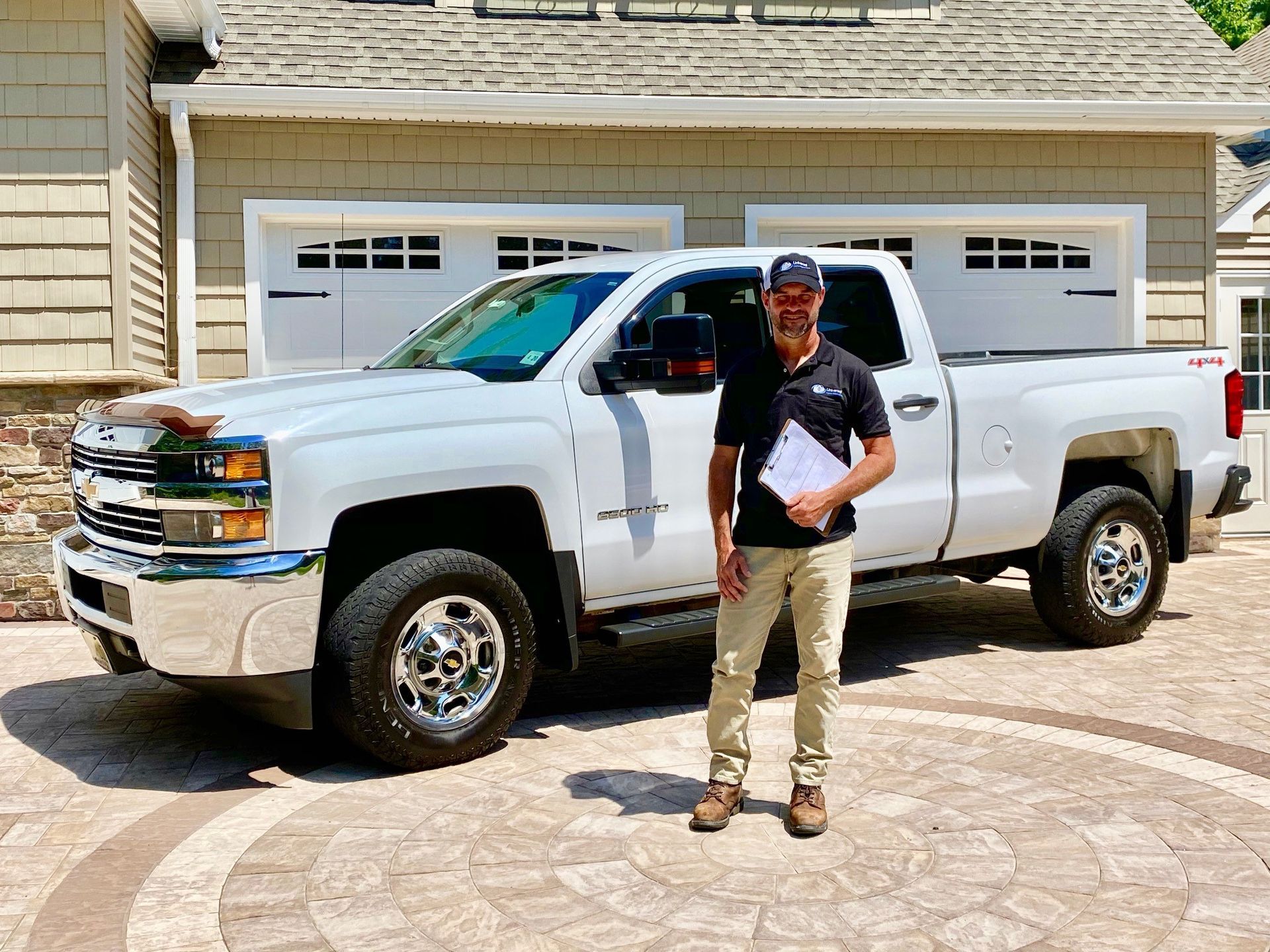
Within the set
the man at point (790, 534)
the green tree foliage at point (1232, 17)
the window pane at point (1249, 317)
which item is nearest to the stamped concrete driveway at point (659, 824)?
the man at point (790, 534)

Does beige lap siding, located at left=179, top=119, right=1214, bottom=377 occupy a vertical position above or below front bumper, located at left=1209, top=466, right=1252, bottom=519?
above

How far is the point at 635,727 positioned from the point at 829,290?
240 cm

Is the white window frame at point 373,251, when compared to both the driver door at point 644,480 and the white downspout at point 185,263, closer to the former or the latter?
the white downspout at point 185,263

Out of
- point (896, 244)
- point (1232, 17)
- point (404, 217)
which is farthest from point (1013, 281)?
point (1232, 17)

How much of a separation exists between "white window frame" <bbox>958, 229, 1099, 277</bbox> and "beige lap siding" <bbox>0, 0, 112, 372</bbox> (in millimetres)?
6819

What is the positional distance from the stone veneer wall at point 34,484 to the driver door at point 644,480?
4395 mm

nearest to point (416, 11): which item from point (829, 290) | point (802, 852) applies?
point (829, 290)

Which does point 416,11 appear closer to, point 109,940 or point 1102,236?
point 1102,236

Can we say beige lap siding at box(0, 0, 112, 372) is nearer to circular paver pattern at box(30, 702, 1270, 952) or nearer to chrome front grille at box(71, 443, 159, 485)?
chrome front grille at box(71, 443, 159, 485)

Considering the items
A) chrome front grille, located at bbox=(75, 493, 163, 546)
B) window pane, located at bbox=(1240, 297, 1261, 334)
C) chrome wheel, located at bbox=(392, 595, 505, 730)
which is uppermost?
window pane, located at bbox=(1240, 297, 1261, 334)

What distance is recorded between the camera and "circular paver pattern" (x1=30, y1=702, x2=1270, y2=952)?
12.9 feet

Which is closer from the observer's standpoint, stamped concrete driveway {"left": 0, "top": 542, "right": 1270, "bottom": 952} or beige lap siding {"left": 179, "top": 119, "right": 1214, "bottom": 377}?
stamped concrete driveway {"left": 0, "top": 542, "right": 1270, "bottom": 952}

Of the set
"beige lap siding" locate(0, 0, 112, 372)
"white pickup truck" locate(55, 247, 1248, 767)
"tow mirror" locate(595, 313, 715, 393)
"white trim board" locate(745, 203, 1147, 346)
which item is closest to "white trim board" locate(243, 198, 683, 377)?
"white trim board" locate(745, 203, 1147, 346)

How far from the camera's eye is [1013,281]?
1159 centimetres
